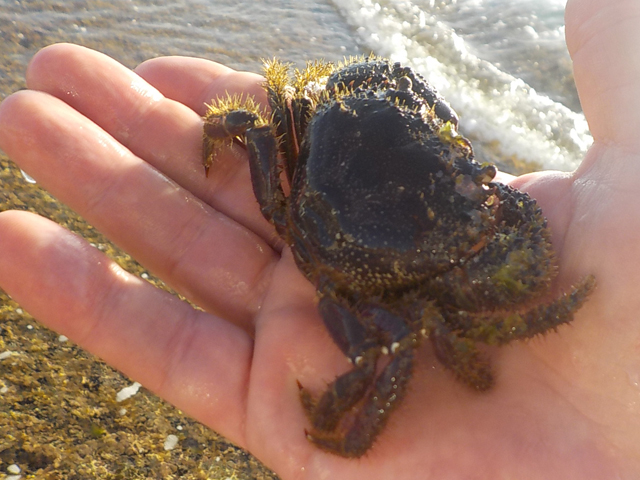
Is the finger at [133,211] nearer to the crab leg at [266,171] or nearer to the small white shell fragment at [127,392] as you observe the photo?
the crab leg at [266,171]

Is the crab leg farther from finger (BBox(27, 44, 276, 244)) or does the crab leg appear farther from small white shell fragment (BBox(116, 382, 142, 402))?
small white shell fragment (BBox(116, 382, 142, 402))

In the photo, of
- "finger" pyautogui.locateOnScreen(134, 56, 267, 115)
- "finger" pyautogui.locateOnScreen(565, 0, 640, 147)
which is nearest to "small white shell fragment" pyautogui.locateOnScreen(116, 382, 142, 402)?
"finger" pyautogui.locateOnScreen(134, 56, 267, 115)

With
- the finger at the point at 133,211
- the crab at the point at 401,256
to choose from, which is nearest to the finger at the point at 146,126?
the finger at the point at 133,211

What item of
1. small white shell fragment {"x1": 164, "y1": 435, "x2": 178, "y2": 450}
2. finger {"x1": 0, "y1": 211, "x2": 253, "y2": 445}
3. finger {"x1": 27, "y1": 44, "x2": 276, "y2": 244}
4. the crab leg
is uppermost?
the crab leg

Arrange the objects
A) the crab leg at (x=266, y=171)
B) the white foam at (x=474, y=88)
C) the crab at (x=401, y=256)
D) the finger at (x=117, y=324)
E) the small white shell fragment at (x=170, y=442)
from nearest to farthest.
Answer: the crab at (x=401, y=256)
the finger at (x=117, y=324)
the crab leg at (x=266, y=171)
the small white shell fragment at (x=170, y=442)
the white foam at (x=474, y=88)

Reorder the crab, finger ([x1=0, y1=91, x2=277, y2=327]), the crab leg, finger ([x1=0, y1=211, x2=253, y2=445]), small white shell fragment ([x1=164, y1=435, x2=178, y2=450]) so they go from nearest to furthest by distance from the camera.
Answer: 1. the crab
2. finger ([x1=0, y1=211, x2=253, y2=445])
3. the crab leg
4. finger ([x1=0, y1=91, x2=277, y2=327])
5. small white shell fragment ([x1=164, y1=435, x2=178, y2=450])

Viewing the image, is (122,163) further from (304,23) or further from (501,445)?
(304,23)

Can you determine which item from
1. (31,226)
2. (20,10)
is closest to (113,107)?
(31,226)
